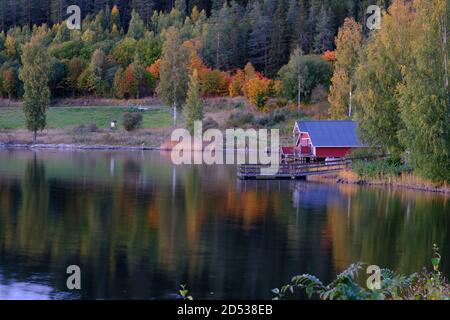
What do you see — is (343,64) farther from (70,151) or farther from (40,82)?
(40,82)

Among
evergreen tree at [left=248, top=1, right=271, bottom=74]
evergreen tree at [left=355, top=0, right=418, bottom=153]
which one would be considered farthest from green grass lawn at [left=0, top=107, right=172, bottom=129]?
evergreen tree at [left=355, top=0, right=418, bottom=153]

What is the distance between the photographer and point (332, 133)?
5050 centimetres

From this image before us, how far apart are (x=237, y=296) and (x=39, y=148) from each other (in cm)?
5439

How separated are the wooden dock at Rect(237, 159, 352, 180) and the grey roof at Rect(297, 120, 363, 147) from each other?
4.06 m

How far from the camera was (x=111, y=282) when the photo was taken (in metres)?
17.8

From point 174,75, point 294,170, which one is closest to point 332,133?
point 294,170

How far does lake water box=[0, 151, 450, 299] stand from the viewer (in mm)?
18219

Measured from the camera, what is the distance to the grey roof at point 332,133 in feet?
163

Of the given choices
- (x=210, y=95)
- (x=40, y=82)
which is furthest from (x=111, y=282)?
(x=210, y=95)

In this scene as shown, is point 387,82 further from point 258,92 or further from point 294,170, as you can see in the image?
point 258,92

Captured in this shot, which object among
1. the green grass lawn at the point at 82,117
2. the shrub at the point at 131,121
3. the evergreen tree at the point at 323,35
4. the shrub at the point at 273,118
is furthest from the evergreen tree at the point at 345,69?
the evergreen tree at the point at 323,35

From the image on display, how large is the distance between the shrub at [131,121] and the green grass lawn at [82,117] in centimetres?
101

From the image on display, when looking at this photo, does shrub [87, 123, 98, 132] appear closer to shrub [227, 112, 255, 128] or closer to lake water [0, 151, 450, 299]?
shrub [227, 112, 255, 128]

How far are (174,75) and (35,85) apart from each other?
1377 cm
